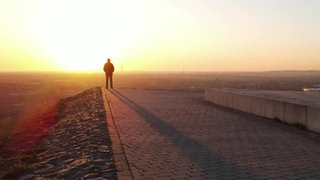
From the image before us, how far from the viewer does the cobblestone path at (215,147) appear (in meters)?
6.52

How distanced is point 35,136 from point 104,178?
896 cm

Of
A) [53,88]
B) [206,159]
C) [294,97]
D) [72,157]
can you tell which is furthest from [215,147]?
[53,88]

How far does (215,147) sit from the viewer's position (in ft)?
27.5

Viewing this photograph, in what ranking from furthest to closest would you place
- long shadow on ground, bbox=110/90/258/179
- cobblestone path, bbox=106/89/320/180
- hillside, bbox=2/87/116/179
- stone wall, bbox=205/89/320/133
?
1. stone wall, bbox=205/89/320/133
2. hillside, bbox=2/87/116/179
3. cobblestone path, bbox=106/89/320/180
4. long shadow on ground, bbox=110/90/258/179

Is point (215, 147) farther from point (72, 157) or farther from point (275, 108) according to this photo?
point (275, 108)

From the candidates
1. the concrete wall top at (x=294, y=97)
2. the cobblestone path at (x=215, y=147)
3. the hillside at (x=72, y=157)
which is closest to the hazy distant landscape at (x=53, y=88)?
the hillside at (x=72, y=157)

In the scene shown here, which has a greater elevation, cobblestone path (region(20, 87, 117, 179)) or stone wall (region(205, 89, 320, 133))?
stone wall (region(205, 89, 320, 133))

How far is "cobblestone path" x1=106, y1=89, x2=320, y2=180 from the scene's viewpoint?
257 inches

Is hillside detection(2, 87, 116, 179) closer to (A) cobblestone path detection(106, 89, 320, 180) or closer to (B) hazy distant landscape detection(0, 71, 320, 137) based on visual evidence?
(A) cobblestone path detection(106, 89, 320, 180)

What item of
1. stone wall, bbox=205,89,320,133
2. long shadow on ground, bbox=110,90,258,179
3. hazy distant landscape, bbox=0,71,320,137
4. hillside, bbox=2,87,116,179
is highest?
stone wall, bbox=205,89,320,133

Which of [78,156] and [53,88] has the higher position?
[78,156]

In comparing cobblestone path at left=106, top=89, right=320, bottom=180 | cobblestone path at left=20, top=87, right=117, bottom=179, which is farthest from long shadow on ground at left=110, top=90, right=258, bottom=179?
cobblestone path at left=20, top=87, right=117, bottom=179

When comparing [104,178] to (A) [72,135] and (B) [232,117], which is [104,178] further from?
(B) [232,117]

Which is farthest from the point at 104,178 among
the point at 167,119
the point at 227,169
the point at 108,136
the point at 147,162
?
the point at 167,119
